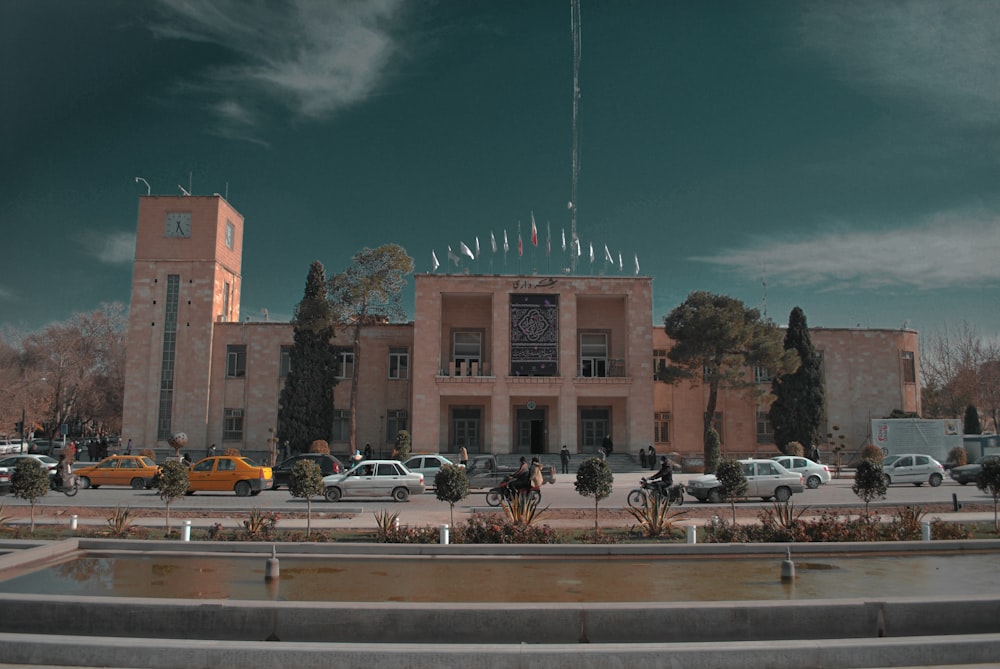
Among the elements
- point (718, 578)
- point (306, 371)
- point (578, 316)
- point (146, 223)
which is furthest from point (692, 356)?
point (146, 223)

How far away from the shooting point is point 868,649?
272 inches

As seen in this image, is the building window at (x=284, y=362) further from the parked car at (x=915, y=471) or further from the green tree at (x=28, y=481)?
the parked car at (x=915, y=471)

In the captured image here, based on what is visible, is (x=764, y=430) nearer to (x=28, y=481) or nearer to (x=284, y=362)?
(x=284, y=362)

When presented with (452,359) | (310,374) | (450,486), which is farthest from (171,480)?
(452,359)

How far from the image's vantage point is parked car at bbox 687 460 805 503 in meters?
21.5

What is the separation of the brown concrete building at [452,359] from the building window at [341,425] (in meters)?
0.08

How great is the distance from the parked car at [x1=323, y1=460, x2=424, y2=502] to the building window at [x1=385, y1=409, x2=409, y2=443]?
20.4 m

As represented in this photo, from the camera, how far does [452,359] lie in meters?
44.0

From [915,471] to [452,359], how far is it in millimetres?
24955

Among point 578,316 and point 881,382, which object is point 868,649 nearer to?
point 578,316

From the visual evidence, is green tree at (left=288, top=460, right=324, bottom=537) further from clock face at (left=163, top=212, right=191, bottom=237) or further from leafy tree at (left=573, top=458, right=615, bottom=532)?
clock face at (left=163, top=212, right=191, bottom=237)

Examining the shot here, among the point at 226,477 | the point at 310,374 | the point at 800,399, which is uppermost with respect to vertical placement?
the point at 310,374

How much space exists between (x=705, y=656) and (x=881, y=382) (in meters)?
44.1

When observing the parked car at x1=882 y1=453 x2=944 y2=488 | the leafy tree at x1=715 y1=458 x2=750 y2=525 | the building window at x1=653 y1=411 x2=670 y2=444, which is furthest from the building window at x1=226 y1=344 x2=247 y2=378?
the parked car at x1=882 y1=453 x2=944 y2=488
